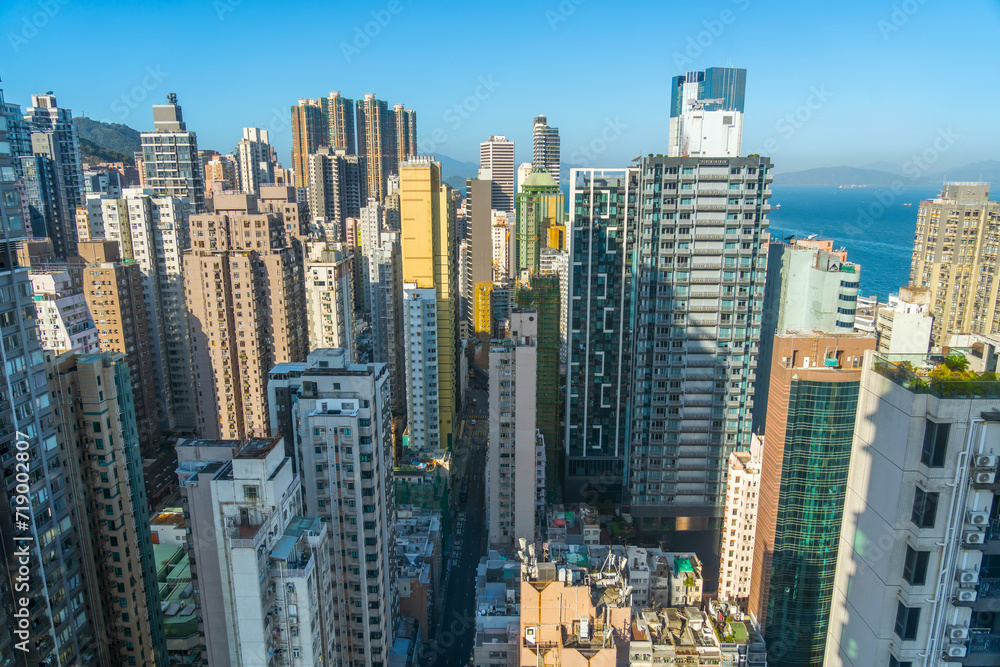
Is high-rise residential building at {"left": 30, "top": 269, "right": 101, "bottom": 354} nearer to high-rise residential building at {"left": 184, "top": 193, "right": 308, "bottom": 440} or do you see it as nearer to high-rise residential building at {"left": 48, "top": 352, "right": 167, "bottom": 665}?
high-rise residential building at {"left": 48, "top": 352, "right": 167, "bottom": 665}

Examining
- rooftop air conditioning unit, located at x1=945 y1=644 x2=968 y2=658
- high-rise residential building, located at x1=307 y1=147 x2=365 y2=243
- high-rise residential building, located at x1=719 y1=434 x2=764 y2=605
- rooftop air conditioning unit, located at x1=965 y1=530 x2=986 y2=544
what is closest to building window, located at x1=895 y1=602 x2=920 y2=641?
rooftop air conditioning unit, located at x1=945 y1=644 x2=968 y2=658

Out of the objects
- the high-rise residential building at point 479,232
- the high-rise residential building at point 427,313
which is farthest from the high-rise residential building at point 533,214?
the high-rise residential building at point 427,313

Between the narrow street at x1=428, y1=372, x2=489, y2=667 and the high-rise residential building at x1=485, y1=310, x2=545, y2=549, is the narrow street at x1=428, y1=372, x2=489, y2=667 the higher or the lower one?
the lower one

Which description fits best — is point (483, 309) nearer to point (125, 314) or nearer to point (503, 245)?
point (503, 245)

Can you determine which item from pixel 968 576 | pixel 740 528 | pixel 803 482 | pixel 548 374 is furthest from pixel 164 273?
pixel 968 576

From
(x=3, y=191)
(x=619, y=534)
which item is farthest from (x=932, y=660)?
(x=619, y=534)
